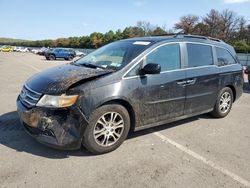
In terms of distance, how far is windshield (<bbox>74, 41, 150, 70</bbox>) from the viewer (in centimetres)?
422

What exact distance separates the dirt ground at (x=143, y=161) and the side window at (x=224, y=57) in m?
1.58

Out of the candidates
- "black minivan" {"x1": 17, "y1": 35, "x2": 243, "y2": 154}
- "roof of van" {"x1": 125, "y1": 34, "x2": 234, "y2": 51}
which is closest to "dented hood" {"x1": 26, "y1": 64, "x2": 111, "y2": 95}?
"black minivan" {"x1": 17, "y1": 35, "x2": 243, "y2": 154}

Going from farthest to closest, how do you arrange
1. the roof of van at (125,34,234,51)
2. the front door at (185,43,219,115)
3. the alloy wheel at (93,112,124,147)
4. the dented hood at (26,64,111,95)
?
the front door at (185,43,219,115), the roof of van at (125,34,234,51), the alloy wheel at (93,112,124,147), the dented hood at (26,64,111,95)

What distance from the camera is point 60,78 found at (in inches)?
152

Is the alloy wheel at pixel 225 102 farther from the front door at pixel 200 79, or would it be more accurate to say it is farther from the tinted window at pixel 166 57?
the tinted window at pixel 166 57

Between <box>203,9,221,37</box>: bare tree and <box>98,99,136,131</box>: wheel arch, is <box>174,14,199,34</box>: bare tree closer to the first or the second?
<box>203,9,221,37</box>: bare tree

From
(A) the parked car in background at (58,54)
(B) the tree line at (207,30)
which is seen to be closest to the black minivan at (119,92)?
(A) the parked car in background at (58,54)

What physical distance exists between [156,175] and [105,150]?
919 mm

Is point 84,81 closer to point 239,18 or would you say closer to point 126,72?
point 126,72

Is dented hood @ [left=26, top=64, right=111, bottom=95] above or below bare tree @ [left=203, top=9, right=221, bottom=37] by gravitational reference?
below

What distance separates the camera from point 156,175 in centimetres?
330

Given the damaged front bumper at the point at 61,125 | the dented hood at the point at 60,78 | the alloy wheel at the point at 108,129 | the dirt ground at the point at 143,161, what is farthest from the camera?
the alloy wheel at the point at 108,129

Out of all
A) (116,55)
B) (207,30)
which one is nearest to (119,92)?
(116,55)

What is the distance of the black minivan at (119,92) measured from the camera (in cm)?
353
